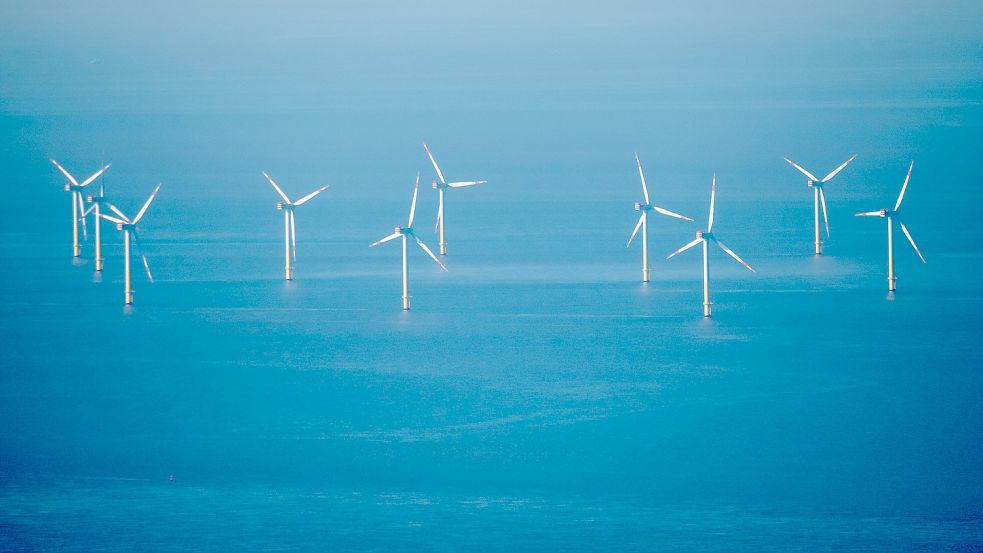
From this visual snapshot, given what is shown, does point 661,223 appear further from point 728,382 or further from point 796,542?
point 796,542

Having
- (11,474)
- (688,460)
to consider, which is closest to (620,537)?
(688,460)

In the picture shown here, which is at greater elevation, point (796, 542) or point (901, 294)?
point (901, 294)

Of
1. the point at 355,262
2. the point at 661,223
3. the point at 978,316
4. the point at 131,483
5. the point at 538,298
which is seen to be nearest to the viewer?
the point at 131,483

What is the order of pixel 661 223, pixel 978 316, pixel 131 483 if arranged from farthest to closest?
1. pixel 661 223
2. pixel 978 316
3. pixel 131 483

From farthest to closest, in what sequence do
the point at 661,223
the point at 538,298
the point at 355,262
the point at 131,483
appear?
the point at 661,223 < the point at 355,262 < the point at 538,298 < the point at 131,483

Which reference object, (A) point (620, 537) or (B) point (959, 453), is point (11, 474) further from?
(B) point (959, 453)

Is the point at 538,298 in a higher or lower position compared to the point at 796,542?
higher

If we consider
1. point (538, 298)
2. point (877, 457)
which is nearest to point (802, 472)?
point (877, 457)

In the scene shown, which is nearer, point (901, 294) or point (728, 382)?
point (728, 382)

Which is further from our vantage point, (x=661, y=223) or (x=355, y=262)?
(x=661, y=223)
